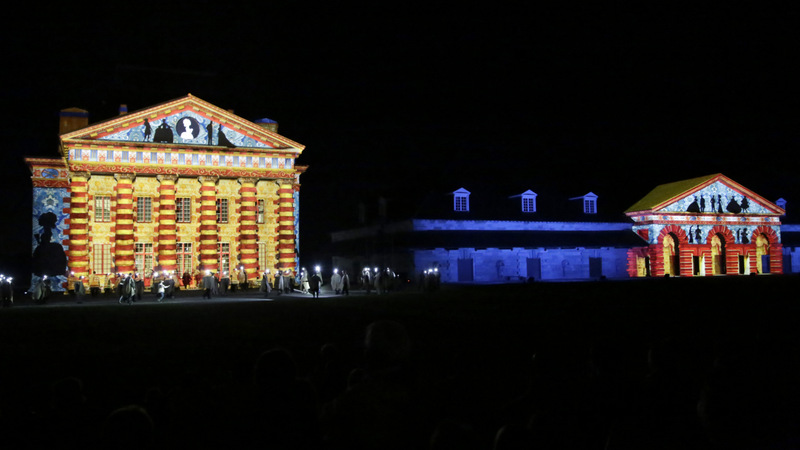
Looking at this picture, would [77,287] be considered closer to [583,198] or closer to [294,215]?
[294,215]

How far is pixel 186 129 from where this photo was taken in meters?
44.8

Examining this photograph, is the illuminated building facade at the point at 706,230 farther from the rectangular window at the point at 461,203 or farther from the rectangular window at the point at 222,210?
the rectangular window at the point at 222,210

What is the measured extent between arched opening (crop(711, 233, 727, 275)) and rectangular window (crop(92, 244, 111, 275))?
5415 centimetres

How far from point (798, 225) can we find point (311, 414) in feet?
263

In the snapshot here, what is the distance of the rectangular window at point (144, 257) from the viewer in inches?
1800

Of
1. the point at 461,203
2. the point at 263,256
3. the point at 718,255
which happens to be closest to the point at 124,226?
the point at 263,256

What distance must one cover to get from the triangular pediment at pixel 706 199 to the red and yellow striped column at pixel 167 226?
4148 cm

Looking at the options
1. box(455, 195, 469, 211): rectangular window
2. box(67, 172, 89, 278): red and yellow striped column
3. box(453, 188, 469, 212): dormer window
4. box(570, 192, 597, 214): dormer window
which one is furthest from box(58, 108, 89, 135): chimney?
box(570, 192, 597, 214): dormer window

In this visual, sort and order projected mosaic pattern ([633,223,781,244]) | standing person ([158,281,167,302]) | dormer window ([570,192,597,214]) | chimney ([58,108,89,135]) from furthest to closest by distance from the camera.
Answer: projected mosaic pattern ([633,223,781,244])
dormer window ([570,192,597,214])
chimney ([58,108,89,135])
standing person ([158,281,167,302])

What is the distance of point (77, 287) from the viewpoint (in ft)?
117

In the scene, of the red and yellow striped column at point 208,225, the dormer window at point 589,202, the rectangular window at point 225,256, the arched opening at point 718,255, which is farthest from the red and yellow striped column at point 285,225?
the arched opening at point 718,255

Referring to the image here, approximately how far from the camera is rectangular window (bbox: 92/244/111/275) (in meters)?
44.5

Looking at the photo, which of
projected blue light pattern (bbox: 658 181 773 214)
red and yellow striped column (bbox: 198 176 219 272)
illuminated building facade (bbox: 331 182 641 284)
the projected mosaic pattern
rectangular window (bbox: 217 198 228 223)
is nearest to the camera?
red and yellow striped column (bbox: 198 176 219 272)

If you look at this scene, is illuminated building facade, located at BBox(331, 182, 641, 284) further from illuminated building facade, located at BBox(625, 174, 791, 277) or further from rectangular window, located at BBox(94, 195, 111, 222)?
rectangular window, located at BBox(94, 195, 111, 222)
